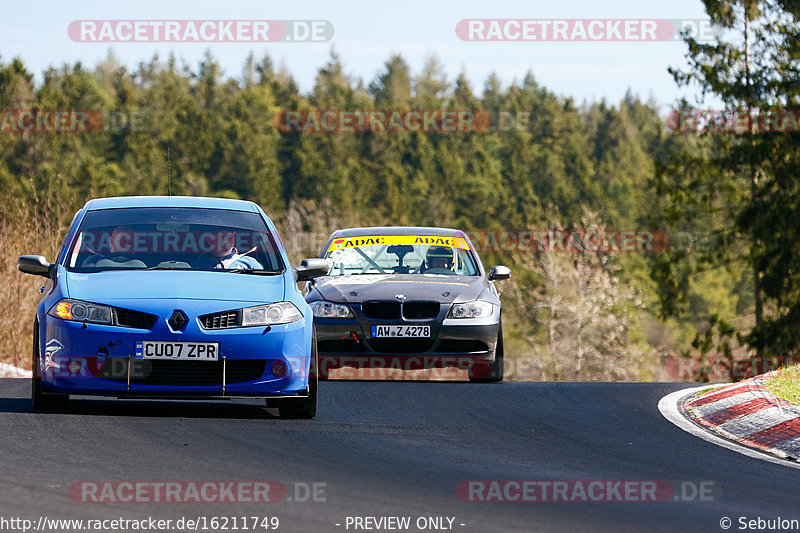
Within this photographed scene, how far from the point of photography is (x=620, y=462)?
846cm

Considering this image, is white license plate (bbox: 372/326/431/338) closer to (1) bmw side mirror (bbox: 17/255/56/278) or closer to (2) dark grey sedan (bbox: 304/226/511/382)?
(2) dark grey sedan (bbox: 304/226/511/382)

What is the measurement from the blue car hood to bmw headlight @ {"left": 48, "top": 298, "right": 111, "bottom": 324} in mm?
54

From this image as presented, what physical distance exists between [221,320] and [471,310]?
5.07 meters

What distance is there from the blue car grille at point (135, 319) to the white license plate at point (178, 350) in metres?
0.15

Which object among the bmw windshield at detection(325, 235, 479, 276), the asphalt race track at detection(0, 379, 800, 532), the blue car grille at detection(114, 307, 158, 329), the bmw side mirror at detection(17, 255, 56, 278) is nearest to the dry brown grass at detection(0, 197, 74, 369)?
the bmw windshield at detection(325, 235, 479, 276)

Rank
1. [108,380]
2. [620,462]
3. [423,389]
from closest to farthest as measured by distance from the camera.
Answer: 1. [620,462]
2. [108,380]
3. [423,389]

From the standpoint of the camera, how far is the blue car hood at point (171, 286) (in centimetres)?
961

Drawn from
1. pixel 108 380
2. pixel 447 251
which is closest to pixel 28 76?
pixel 447 251

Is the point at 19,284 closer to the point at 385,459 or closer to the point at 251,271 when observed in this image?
the point at 251,271

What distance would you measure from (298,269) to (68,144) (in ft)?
255

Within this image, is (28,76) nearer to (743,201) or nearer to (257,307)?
(743,201)

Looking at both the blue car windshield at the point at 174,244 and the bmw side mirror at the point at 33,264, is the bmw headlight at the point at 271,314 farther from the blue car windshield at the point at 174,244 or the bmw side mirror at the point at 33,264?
the bmw side mirror at the point at 33,264

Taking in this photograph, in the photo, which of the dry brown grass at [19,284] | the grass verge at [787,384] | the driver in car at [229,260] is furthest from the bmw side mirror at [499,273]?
the dry brown grass at [19,284]

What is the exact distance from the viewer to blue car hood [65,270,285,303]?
961cm
